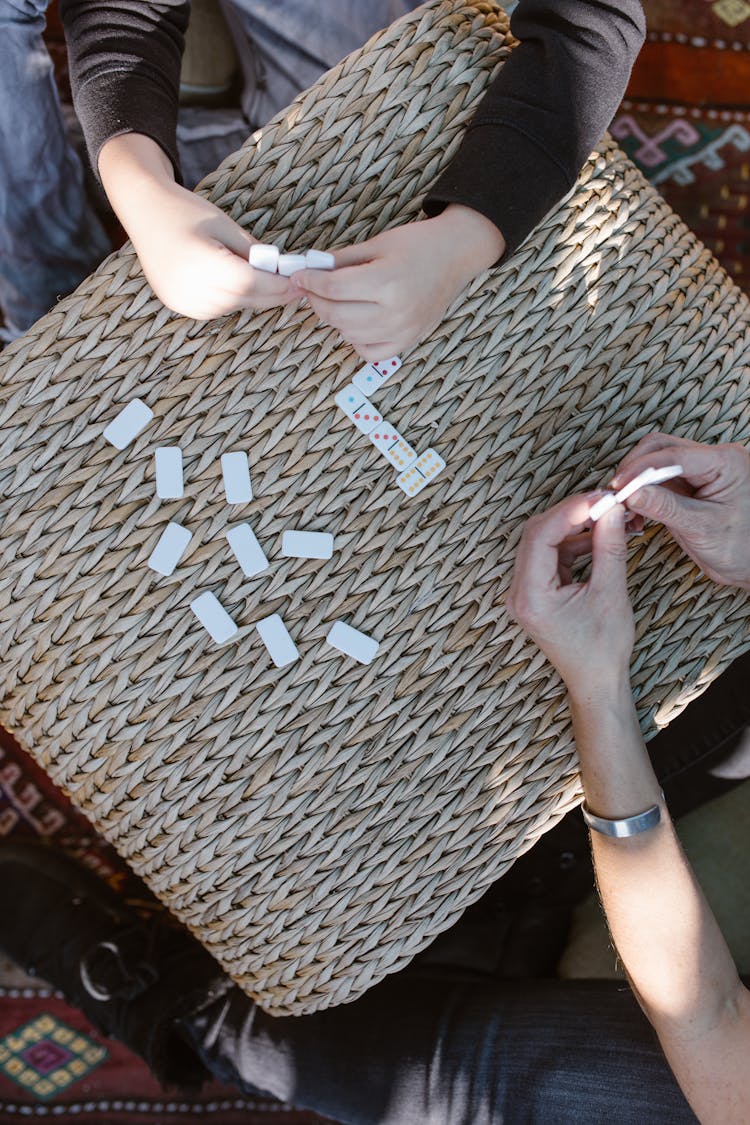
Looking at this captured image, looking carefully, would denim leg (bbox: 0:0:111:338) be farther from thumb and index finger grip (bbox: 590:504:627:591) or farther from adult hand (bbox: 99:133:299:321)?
thumb and index finger grip (bbox: 590:504:627:591)

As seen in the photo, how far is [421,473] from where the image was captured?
82 centimetres

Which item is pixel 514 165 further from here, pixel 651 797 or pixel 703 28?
pixel 703 28

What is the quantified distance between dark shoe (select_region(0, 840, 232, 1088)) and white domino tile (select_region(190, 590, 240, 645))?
2.09 feet

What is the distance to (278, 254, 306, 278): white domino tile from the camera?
74cm

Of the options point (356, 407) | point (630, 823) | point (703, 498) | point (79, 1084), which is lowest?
point (79, 1084)

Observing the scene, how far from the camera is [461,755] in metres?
0.82

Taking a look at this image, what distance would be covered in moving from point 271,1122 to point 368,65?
1453 mm

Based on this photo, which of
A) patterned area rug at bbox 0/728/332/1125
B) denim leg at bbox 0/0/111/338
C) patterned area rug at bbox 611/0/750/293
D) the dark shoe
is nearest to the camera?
denim leg at bbox 0/0/111/338

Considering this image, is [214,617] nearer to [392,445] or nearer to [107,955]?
[392,445]

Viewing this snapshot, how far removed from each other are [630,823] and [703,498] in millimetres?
303

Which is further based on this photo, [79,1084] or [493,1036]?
[79,1084]

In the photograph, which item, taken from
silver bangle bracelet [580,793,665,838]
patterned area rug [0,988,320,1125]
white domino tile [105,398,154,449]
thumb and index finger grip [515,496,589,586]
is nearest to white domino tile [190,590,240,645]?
white domino tile [105,398,154,449]

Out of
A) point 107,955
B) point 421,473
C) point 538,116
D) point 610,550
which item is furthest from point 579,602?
point 107,955

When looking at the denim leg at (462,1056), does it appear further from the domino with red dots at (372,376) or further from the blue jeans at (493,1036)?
the domino with red dots at (372,376)
